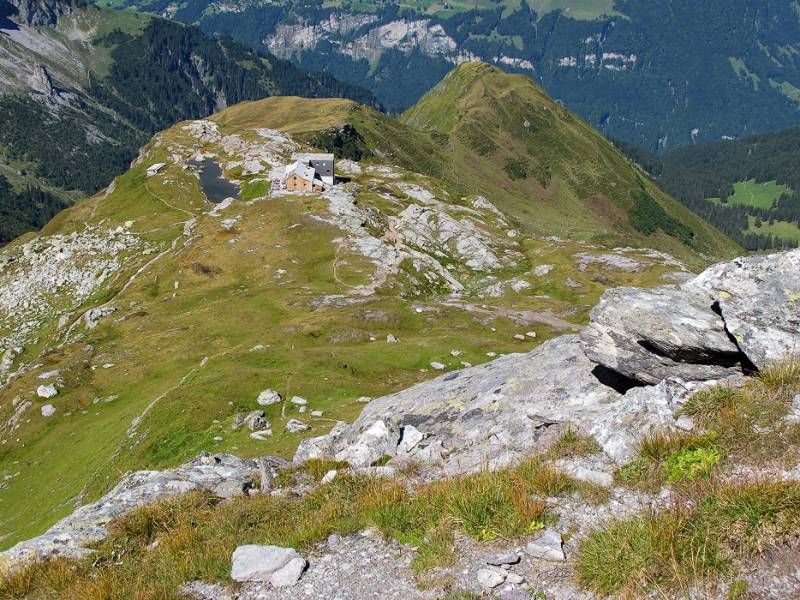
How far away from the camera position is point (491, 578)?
9609 mm

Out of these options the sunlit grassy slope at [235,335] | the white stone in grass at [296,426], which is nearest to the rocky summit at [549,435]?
the white stone in grass at [296,426]

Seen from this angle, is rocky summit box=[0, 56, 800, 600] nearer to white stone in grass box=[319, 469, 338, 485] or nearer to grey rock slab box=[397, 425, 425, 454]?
grey rock slab box=[397, 425, 425, 454]

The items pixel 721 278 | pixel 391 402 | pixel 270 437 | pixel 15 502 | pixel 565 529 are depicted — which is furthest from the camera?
pixel 15 502

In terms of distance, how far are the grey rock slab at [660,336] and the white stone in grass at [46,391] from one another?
2753 inches

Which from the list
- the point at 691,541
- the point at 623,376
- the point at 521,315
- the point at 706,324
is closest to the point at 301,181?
the point at 521,315

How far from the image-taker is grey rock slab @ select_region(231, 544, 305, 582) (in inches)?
419

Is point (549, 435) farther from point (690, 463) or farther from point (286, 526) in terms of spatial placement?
point (286, 526)

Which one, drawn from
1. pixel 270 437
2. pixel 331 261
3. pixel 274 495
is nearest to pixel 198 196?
pixel 331 261

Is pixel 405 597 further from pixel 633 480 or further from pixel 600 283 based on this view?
pixel 600 283

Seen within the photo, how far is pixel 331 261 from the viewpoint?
352 feet

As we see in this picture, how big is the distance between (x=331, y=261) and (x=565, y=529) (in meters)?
98.8

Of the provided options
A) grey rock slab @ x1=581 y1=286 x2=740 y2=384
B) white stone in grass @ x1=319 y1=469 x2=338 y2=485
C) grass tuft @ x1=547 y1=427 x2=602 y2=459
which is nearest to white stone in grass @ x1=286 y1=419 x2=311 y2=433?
white stone in grass @ x1=319 y1=469 x2=338 y2=485

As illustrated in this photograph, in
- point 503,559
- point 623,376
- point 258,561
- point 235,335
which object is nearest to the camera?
point 503,559

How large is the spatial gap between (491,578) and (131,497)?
457 inches
